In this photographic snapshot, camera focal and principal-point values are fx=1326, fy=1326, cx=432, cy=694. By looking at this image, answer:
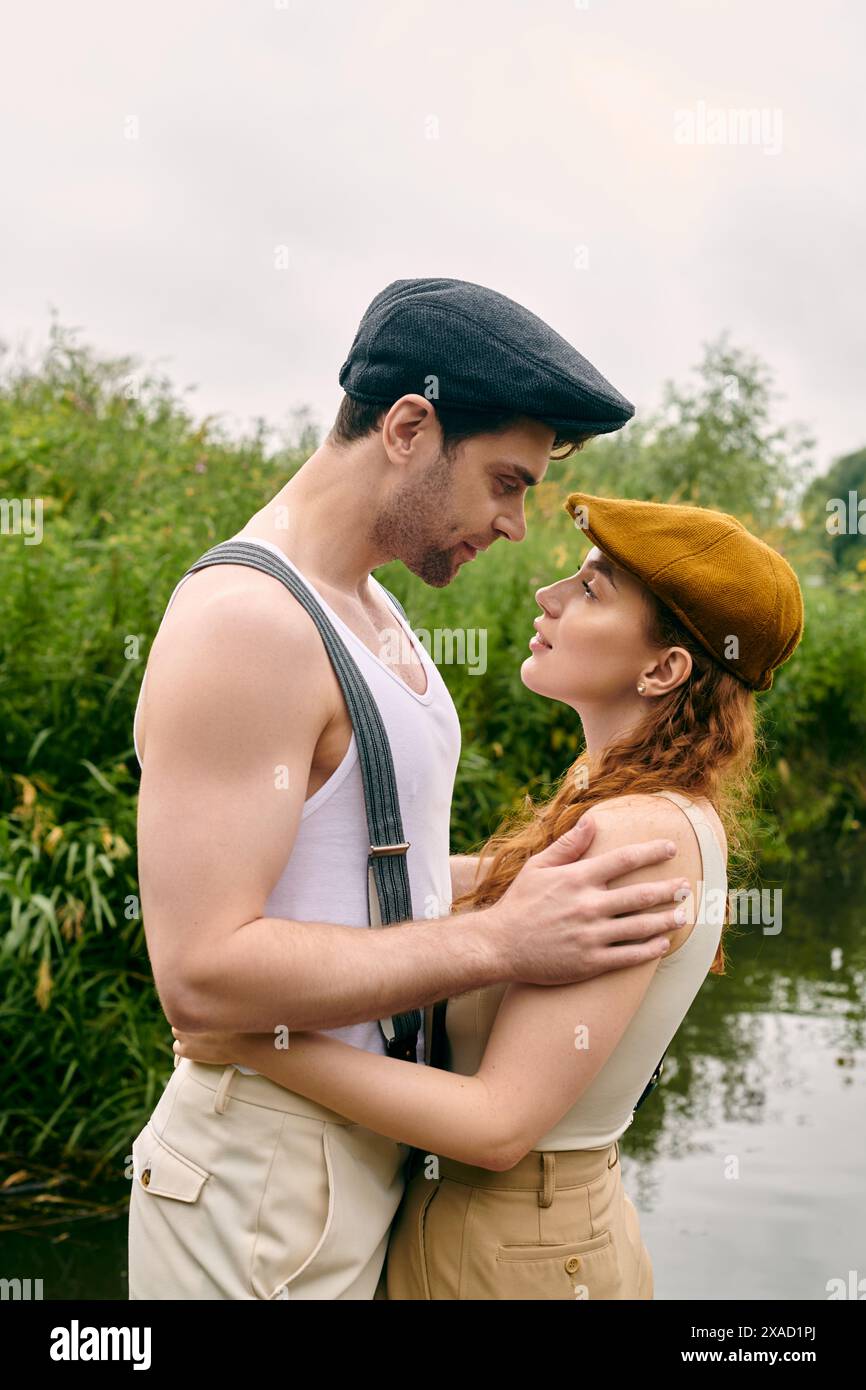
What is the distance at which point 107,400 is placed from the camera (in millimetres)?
8219

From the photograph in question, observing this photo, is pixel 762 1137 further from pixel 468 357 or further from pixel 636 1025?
pixel 468 357

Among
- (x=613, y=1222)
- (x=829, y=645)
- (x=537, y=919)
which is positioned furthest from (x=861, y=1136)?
(x=829, y=645)

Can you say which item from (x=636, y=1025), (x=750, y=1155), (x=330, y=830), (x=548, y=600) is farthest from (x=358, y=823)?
(x=750, y=1155)

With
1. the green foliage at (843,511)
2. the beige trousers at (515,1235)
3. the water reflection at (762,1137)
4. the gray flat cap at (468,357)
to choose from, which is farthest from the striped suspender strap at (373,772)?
the green foliage at (843,511)

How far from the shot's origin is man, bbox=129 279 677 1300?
5.27 feet

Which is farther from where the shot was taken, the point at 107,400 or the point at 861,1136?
the point at 107,400

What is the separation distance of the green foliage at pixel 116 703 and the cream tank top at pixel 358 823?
2.29 meters

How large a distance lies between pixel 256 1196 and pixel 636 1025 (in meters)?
0.56

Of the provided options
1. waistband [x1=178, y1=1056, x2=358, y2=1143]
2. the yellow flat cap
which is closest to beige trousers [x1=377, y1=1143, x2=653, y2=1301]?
waistband [x1=178, y1=1056, x2=358, y2=1143]

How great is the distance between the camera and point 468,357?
1.89 meters

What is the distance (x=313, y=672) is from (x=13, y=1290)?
2.65m

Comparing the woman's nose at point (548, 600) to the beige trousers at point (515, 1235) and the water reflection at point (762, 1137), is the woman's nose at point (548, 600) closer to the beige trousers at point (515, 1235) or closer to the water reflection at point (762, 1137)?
the beige trousers at point (515, 1235)

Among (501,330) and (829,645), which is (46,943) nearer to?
(501,330)

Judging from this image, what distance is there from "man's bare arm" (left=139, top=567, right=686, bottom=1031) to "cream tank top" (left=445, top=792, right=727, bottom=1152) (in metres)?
0.20
